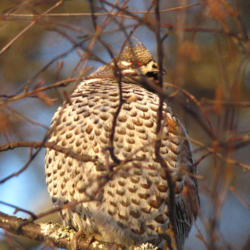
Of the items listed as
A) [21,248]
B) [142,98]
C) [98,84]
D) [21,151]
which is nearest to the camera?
[21,248]

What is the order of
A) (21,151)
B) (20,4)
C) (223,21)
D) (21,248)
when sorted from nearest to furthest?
(223,21) → (20,4) → (21,248) → (21,151)

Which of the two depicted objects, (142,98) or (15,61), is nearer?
(142,98)

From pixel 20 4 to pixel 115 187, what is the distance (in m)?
1.62

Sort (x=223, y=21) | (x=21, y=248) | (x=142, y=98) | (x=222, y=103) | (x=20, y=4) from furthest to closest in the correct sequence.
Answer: (x=142, y=98) → (x=21, y=248) → (x=20, y=4) → (x=223, y=21) → (x=222, y=103)

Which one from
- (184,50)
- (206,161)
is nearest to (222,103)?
(184,50)

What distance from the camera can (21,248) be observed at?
278cm

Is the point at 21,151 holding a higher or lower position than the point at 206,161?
higher

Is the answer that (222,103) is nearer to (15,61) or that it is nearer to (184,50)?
(184,50)

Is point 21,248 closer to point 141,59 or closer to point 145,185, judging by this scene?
point 145,185

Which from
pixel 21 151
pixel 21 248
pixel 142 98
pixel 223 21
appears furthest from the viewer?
pixel 21 151

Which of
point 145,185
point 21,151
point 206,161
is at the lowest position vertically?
point 206,161

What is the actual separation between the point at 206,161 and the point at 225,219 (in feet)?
3.71

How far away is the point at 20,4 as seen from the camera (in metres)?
2.18

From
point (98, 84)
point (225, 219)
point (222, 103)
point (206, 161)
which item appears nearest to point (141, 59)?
point (98, 84)
